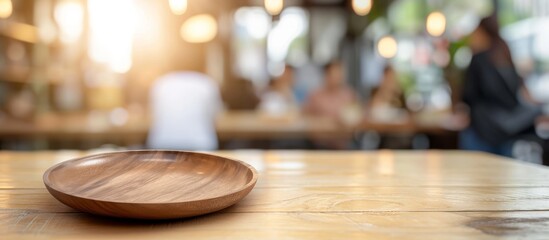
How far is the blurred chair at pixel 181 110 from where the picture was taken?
9.32 feet

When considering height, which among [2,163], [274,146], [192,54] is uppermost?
[192,54]

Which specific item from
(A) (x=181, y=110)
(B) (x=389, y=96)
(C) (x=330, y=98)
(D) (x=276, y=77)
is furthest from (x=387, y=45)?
(A) (x=181, y=110)

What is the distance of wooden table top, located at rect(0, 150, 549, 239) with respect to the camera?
24.6 inches

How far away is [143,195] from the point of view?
2.46 ft

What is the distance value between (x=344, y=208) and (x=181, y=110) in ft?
7.23

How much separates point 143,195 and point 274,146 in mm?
3256

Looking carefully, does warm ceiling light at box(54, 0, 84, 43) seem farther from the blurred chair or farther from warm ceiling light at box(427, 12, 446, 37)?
warm ceiling light at box(427, 12, 446, 37)

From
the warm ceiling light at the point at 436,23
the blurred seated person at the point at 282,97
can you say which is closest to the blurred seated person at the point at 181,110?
the warm ceiling light at the point at 436,23

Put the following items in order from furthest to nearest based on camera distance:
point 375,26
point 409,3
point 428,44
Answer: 1. point 375,26
2. point 409,3
3. point 428,44

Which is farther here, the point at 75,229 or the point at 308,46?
the point at 308,46

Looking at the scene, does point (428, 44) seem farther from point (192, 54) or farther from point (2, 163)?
point (2, 163)

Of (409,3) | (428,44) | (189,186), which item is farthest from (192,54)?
(409,3)

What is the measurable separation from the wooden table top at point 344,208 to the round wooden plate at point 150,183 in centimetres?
3

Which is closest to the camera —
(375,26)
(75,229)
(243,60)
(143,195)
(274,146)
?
(75,229)
